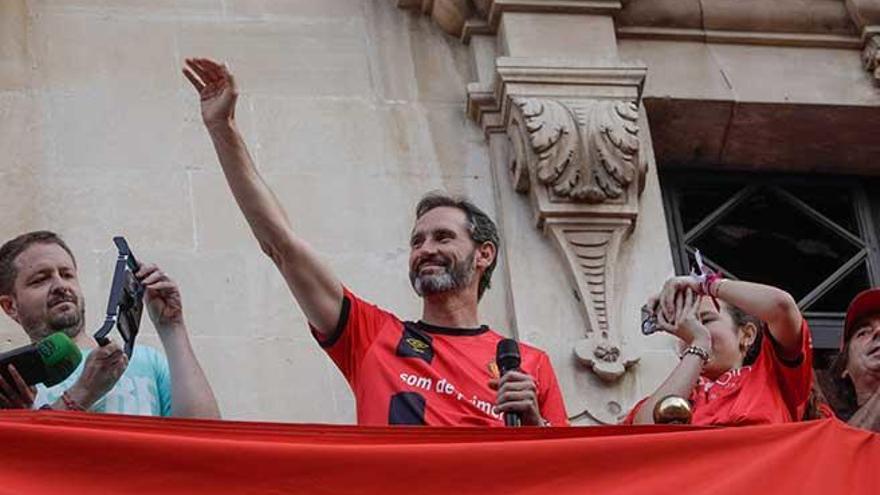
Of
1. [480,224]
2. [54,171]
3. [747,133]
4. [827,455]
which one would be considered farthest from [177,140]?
[827,455]

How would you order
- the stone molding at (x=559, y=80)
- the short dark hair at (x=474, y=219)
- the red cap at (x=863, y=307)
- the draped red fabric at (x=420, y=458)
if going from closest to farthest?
the draped red fabric at (x=420, y=458), the red cap at (x=863, y=307), the short dark hair at (x=474, y=219), the stone molding at (x=559, y=80)

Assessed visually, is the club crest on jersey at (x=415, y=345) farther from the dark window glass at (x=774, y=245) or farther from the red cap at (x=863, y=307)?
the dark window glass at (x=774, y=245)

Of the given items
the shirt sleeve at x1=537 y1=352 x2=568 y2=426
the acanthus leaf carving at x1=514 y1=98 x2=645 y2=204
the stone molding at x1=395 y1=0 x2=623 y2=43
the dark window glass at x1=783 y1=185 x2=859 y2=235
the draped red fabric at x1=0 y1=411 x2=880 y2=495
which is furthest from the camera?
the dark window glass at x1=783 y1=185 x2=859 y2=235

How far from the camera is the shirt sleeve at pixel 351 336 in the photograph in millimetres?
9648

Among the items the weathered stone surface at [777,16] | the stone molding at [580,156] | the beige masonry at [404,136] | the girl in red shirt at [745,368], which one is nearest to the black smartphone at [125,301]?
the beige masonry at [404,136]

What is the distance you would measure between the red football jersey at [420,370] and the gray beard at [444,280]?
0.14 meters

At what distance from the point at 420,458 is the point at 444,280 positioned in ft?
5.14

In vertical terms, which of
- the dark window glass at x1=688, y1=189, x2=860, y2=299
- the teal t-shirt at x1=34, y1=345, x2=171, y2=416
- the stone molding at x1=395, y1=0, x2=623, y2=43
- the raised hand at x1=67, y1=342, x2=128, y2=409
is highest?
the stone molding at x1=395, y1=0, x2=623, y2=43

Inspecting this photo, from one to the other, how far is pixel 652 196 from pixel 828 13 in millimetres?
1376

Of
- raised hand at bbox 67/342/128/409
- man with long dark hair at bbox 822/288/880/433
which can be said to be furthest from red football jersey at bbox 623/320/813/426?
raised hand at bbox 67/342/128/409

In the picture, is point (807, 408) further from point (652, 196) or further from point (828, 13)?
point (828, 13)

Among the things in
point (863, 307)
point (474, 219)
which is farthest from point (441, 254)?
point (863, 307)

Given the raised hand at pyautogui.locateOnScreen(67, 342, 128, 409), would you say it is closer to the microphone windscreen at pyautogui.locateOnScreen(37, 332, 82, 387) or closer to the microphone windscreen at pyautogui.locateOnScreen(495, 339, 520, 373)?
the microphone windscreen at pyautogui.locateOnScreen(37, 332, 82, 387)

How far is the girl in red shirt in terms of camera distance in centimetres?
967
